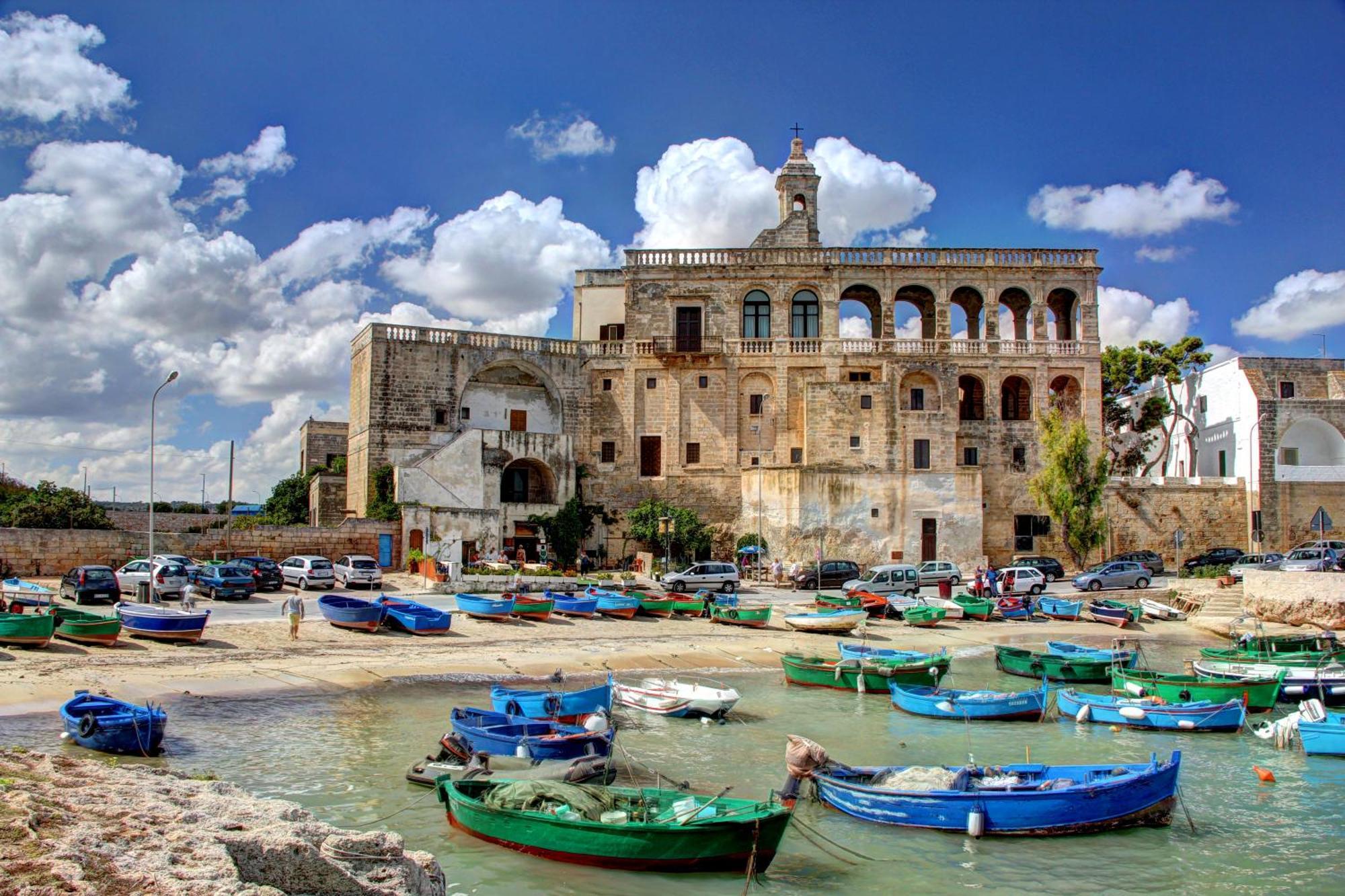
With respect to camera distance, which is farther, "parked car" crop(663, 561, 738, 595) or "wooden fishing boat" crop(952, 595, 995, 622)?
"parked car" crop(663, 561, 738, 595)

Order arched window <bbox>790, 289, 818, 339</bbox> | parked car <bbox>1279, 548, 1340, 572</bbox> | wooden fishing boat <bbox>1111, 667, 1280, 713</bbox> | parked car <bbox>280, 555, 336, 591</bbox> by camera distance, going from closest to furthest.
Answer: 1. wooden fishing boat <bbox>1111, 667, 1280, 713</bbox>
2. parked car <bbox>280, 555, 336, 591</bbox>
3. parked car <bbox>1279, 548, 1340, 572</bbox>
4. arched window <bbox>790, 289, 818, 339</bbox>

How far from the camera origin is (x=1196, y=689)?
19266mm

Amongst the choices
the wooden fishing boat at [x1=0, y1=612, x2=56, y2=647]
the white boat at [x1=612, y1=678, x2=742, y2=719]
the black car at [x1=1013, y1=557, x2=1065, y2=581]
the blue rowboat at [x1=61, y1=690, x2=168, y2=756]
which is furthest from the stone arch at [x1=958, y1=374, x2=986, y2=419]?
the blue rowboat at [x1=61, y1=690, x2=168, y2=756]

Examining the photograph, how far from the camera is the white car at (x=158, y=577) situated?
2733cm

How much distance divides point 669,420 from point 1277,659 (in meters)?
26.8

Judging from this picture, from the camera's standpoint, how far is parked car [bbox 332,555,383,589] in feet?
104

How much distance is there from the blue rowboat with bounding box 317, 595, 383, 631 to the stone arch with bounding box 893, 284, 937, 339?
30128 mm

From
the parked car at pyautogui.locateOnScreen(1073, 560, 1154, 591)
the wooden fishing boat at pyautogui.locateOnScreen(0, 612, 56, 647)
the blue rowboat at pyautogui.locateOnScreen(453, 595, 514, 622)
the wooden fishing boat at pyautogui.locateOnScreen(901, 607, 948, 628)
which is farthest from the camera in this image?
the parked car at pyautogui.locateOnScreen(1073, 560, 1154, 591)

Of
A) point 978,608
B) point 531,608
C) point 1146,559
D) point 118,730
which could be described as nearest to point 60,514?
point 531,608

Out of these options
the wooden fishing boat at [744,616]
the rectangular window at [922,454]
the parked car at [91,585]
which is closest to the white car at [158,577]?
the parked car at [91,585]

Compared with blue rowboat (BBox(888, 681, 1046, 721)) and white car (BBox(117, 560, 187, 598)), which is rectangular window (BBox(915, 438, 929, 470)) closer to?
blue rowboat (BBox(888, 681, 1046, 721))

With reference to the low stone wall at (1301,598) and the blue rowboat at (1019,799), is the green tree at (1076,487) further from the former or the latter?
the blue rowboat at (1019,799)

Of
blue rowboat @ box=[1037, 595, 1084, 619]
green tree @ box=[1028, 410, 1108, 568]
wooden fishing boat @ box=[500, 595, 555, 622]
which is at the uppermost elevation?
green tree @ box=[1028, 410, 1108, 568]

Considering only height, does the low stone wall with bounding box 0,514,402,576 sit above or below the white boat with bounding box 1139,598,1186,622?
above
